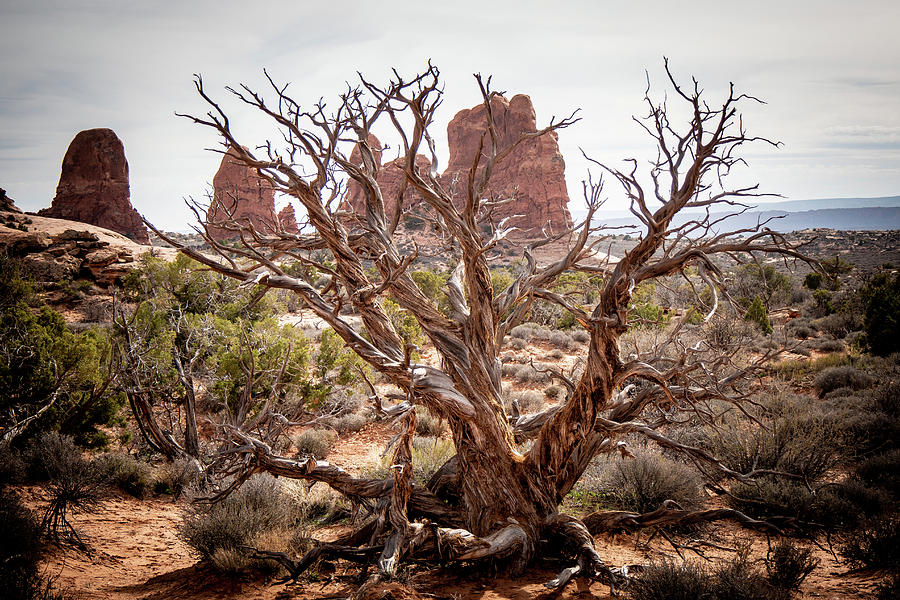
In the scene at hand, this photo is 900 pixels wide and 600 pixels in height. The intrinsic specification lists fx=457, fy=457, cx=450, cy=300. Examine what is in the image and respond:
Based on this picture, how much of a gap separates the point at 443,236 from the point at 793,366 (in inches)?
421

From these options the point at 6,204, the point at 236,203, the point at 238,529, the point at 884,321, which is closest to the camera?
the point at 236,203

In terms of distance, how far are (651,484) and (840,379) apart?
23.5 ft

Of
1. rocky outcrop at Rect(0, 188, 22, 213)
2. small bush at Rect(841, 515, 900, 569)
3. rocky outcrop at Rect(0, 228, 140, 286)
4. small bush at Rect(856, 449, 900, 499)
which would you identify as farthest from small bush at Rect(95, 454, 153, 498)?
rocky outcrop at Rect(0, 188, 22, 213)

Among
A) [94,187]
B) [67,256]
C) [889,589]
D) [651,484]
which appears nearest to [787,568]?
[889,589]

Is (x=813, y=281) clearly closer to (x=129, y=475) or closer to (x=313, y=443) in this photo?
(x=313, y=443)

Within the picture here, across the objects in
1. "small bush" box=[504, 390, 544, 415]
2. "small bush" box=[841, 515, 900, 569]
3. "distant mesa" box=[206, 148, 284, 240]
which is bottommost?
"small bush" box=[504, 390, 544, 415]

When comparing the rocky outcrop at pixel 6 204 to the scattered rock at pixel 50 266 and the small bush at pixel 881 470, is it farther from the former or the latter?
the small bush at pixel 881 470

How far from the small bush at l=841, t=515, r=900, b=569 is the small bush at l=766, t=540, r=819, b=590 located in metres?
0.54

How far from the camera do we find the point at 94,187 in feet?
171

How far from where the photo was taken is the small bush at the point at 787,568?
3732 mm

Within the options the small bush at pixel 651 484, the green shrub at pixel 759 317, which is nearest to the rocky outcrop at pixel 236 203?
the small bush at pixel 651 484

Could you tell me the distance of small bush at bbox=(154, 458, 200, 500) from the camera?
22.0ft

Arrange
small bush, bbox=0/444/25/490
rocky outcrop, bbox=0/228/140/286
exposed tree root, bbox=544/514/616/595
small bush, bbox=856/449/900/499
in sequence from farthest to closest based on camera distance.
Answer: rocky outcrop, bbox=0/228/140/286
small bush, bbox=856/449/900/499
small bush, bbox=0/444/25/490
exposed tree root, bbox=544/514/616/595

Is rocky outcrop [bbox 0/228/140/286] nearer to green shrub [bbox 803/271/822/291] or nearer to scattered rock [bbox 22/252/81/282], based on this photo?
scattered rock [bbox 22/252/81/282]
